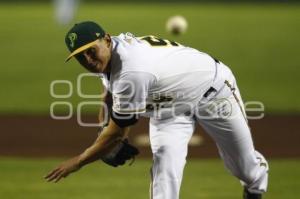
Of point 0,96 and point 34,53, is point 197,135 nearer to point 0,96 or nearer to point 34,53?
point 0,96

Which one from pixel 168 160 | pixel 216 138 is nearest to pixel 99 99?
pixel 216 138

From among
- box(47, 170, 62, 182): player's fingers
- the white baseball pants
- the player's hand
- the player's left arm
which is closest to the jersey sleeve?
the player's left arm

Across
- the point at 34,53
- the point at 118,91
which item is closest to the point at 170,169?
the point at 118,91

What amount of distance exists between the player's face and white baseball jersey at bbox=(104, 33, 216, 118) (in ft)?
0.48

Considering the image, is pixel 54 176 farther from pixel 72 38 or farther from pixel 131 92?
pixel 72 38

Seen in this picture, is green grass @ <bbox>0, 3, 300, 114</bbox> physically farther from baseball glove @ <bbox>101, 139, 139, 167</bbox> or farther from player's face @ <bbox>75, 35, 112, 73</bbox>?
player's face @ <bbox>75, 35, 112, 73</bbox>

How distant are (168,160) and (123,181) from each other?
2467 millimetres

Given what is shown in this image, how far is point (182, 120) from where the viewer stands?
571cm

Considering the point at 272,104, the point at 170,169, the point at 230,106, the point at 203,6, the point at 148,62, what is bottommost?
the point at 203,6

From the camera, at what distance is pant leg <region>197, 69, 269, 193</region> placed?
580 centimetres

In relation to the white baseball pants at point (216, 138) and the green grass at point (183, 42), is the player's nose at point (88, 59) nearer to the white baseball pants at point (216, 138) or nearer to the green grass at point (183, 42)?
the white baseball pants at point (216, 138)

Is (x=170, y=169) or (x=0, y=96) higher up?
(x=170, y=169)

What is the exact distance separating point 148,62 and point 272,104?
7.62m

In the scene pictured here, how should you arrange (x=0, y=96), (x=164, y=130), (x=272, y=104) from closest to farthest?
(x=164, y=130), (x=272, y=104), (x=0, y=96)
